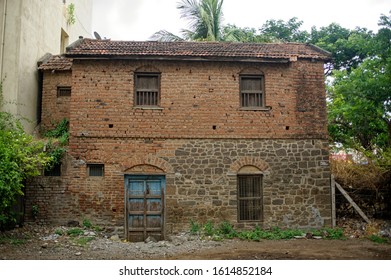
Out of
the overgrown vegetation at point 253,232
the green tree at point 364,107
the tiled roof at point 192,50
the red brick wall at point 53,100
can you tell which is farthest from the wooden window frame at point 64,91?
the green tree at point 364,107

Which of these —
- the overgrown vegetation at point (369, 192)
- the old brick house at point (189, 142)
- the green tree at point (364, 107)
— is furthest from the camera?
the overgrown vegetation at point (369, 192)

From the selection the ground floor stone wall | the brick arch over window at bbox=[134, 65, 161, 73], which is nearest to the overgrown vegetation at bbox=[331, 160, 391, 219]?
the ground floor stone wall

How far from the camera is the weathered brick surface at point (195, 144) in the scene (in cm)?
1248

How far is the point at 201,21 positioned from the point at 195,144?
12.2m

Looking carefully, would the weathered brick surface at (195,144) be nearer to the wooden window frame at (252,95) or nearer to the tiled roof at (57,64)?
the wooden window frame at (252,95)

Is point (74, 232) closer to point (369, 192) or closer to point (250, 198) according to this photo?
point (250, 198)

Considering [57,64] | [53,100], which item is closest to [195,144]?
[53,100]

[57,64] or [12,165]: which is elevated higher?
[57,64]

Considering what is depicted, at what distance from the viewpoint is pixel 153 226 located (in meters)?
12.4

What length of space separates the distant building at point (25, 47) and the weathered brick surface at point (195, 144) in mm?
2899

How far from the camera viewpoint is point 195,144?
12773 millimetres

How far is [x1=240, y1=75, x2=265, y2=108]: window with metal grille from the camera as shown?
13193mm

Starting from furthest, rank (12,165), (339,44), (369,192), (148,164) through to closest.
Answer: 1. (339,44)
2. (369,192)
3. (148,164)
4. (12,165)

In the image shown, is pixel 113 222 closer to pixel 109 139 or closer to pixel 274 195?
pixel 109 139
